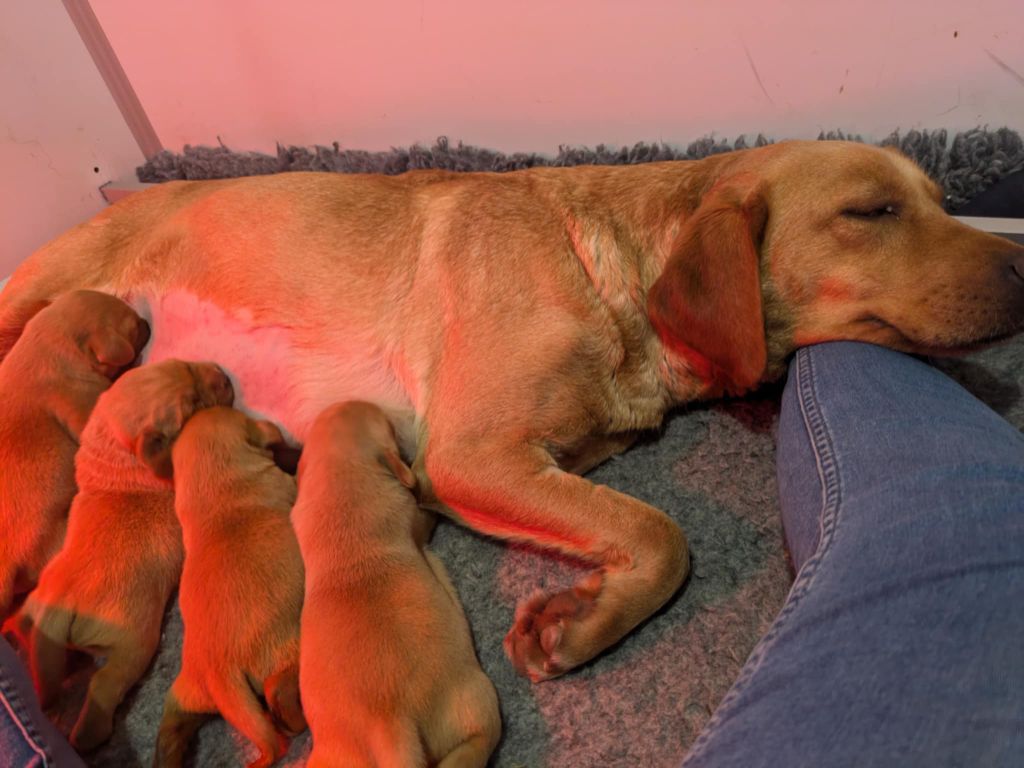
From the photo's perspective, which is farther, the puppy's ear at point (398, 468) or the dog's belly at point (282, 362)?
the dog's belly at point (282, 362)

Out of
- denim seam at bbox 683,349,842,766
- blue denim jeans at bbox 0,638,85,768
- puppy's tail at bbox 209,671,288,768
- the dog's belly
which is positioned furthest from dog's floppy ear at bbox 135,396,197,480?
denim seam at bbox 683,349,842,766

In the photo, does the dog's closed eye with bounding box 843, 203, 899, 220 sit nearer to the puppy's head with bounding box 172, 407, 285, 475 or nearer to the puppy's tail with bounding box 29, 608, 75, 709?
the puppy's head with bounding box 172, 407, 285, 475

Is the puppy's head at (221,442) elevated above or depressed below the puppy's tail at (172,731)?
above

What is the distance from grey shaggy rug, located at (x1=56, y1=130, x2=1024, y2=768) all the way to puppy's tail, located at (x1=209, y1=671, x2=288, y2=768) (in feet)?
0.65

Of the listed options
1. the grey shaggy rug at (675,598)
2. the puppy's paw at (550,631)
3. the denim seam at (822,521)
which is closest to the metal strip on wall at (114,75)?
the grey shaggy rug at (675,598)

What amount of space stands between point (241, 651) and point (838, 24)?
8.52 ft

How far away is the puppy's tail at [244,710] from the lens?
1.48 metres

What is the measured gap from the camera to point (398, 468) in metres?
1.77

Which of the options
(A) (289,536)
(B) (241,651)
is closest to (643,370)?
(A) (289,536)

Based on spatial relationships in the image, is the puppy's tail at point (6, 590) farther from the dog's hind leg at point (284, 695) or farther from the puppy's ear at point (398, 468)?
the puppy's ear at point (398, 468)

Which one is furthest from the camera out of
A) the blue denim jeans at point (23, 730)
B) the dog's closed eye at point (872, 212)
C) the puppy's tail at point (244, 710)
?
the dog's closed eye at point (872, 212)

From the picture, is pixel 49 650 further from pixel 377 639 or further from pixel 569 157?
pixel 569 157

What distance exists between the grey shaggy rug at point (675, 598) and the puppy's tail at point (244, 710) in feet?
0.65

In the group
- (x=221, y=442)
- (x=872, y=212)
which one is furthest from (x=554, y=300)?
(x=221, y=442)
